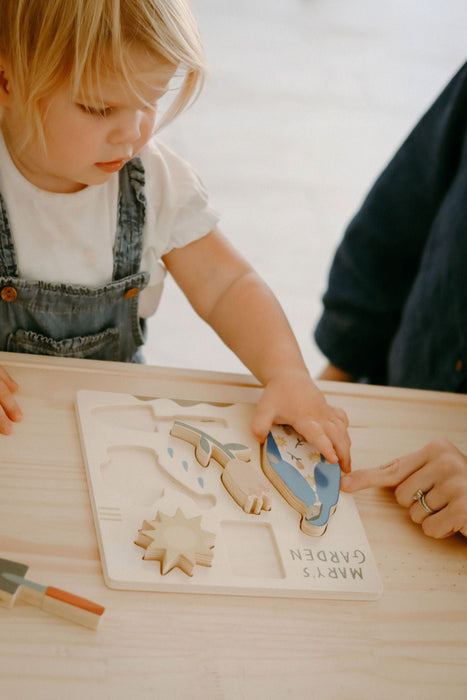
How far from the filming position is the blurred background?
1.82m

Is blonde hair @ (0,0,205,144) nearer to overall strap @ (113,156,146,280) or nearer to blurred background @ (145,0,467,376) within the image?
overall strap @ (113,156,146,280)

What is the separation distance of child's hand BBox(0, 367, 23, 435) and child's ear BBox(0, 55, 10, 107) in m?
0.23

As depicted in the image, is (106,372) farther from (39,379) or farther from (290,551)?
(290,551)

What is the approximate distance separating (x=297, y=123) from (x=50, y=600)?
6.72 feet

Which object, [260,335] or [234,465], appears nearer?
[234,465]

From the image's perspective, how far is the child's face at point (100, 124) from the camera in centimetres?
62

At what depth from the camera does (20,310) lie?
30.1 inches

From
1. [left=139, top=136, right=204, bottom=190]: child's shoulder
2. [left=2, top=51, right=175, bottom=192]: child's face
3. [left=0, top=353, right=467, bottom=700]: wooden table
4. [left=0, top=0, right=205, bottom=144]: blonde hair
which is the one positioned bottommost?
[left=0, top=353, right=467, bottom=700]: wooden table

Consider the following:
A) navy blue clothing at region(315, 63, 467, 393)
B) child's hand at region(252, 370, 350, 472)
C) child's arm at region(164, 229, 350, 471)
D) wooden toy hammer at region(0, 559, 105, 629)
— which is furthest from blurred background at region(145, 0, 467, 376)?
wooden toy hammer at region(0, 559, 105, 629)

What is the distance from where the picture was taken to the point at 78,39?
23.1 inches

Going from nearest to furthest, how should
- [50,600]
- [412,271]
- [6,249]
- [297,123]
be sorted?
[50,600]
[6,249]
[412,271]
[297,123]

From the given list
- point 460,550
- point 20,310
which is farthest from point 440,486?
point 20,310

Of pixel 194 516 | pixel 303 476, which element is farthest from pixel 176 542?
pixel 303 476

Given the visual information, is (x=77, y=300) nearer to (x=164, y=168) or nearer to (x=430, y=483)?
(x=164, y=168)
